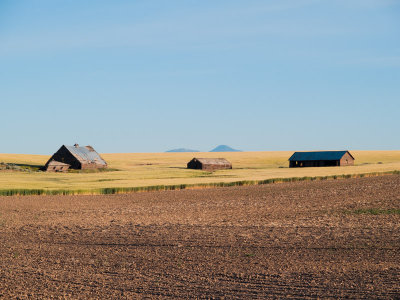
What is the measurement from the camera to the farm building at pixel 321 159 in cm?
9662

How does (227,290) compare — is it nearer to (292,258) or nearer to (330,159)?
(292,258)

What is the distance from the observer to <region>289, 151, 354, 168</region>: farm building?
96.6 metres

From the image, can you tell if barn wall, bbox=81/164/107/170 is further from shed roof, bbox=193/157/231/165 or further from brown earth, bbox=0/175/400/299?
brown earth, bbox=0/175/400/299

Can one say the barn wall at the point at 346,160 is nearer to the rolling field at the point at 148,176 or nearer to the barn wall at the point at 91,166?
the rolling field at the point at 148,176

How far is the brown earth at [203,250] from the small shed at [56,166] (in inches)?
2113

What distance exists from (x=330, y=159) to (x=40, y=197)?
67.0 m

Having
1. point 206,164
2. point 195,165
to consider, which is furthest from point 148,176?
point 195,165

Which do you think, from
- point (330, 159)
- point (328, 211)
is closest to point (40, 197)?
point (328, 211)

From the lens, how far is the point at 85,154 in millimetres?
93875

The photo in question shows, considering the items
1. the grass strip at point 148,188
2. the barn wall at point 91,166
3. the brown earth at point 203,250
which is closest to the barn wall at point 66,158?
the barn wall at point 91,166

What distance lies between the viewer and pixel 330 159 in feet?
317

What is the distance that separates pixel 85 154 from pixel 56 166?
790 centimetres

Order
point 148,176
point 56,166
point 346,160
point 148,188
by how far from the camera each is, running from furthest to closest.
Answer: point 346,160 → point 56,166 → point 148,176 → point 148,188

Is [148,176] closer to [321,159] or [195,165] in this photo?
[195,165]
